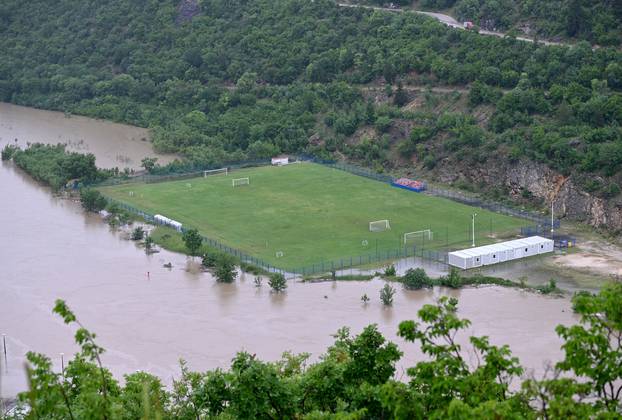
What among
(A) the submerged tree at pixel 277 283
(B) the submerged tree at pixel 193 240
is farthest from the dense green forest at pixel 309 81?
(B) the submerged tree at pixel 193 240

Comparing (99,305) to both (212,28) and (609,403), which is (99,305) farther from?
(212,28)

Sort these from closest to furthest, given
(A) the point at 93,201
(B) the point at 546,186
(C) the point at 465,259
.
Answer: (C) the point at 465,259
(B) the point at 546,186
(A) the point at 93,201

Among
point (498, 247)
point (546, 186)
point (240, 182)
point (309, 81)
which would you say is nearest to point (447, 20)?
point (309, 81)

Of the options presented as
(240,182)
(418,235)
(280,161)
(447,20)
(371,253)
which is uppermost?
(447,20)

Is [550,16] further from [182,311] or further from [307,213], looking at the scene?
[182,311]

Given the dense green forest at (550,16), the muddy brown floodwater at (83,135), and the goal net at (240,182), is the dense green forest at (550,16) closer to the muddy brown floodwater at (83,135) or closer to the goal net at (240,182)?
the goal net at (240,182)

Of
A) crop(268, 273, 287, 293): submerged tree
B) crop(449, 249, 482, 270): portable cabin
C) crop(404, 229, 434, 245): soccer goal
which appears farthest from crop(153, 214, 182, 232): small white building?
crop(449, 249, 482, 270): portable cabin
